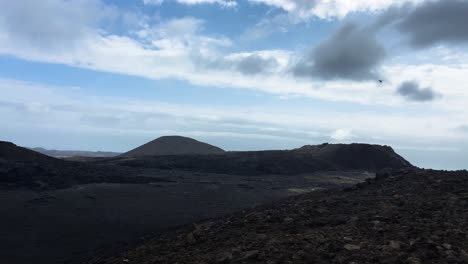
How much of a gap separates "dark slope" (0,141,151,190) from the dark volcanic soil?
63.3ft

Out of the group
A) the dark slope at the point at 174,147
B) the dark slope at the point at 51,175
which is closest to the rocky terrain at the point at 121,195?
the dark slope at the point at 51,175

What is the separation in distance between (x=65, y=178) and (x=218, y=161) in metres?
19.9

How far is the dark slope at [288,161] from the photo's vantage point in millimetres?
45031

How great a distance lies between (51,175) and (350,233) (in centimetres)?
2563

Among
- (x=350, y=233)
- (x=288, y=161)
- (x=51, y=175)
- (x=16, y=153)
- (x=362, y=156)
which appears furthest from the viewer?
(x=362, y=156)

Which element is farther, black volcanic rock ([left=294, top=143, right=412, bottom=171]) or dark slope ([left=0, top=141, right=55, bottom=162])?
black volcanic rock ([left=294, top=143, right=412, bottom=171])

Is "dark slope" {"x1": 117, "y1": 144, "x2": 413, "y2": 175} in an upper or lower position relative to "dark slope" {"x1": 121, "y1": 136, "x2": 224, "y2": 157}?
lower

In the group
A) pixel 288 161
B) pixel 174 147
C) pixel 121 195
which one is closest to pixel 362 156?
pixel 288 161

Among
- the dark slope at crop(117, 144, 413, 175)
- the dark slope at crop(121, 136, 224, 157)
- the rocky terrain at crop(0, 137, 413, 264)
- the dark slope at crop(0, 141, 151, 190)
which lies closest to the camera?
the rocky terrain at crop(0, 137, 413, 264)

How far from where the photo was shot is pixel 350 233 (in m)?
8.53

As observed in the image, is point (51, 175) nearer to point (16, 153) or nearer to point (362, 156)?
point (16, 153)

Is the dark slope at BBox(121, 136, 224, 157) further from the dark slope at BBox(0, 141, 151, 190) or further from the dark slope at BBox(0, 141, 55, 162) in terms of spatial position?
the dark slope at BBox(0, 141, 151, 190)

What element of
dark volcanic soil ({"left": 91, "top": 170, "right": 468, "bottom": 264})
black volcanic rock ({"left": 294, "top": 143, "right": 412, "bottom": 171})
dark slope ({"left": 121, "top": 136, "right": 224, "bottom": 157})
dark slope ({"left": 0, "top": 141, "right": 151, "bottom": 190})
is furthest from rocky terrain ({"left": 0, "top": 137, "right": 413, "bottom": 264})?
dark slope ({"left": 121, "top": 136, "right": 224, "bottom": 157})

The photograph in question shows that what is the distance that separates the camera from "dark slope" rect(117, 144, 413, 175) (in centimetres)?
4503
